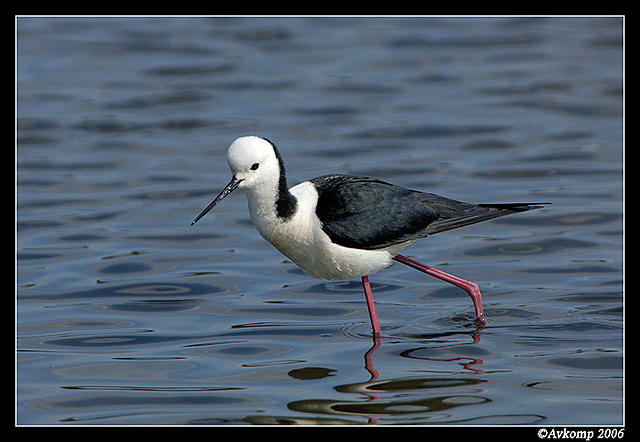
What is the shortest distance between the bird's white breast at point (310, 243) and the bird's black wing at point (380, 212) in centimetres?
5

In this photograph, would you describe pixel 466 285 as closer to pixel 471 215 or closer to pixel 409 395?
pixel 471 215

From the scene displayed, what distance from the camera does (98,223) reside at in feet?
32.2

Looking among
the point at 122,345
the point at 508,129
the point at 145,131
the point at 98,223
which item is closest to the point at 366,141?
the point at 508,129

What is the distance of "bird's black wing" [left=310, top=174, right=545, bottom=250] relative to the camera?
6.82 meters

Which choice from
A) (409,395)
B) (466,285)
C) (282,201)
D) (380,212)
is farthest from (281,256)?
(409,395)

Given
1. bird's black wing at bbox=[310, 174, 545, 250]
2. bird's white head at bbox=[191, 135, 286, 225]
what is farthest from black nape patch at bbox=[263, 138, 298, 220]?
bird's black wing at bbox=[310, 174, 545, 250]

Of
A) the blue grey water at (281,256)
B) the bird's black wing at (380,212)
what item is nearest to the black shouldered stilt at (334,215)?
the bird's black wing at (380,212)

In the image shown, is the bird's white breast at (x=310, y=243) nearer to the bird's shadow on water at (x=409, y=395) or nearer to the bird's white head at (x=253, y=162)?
the bird's white head at (x=253, y=162)

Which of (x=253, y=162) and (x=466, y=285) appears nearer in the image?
(x=253, y=162)

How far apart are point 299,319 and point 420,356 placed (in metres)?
1.20

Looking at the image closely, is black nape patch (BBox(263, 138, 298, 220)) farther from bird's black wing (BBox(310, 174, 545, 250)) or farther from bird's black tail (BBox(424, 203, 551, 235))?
bird's black tail (BBox(424, 203, 551, 235))

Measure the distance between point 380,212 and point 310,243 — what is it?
0.54m

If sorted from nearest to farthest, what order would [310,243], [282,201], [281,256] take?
[282,201] < [310,243] < [281,256]

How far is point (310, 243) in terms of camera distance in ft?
22.3
